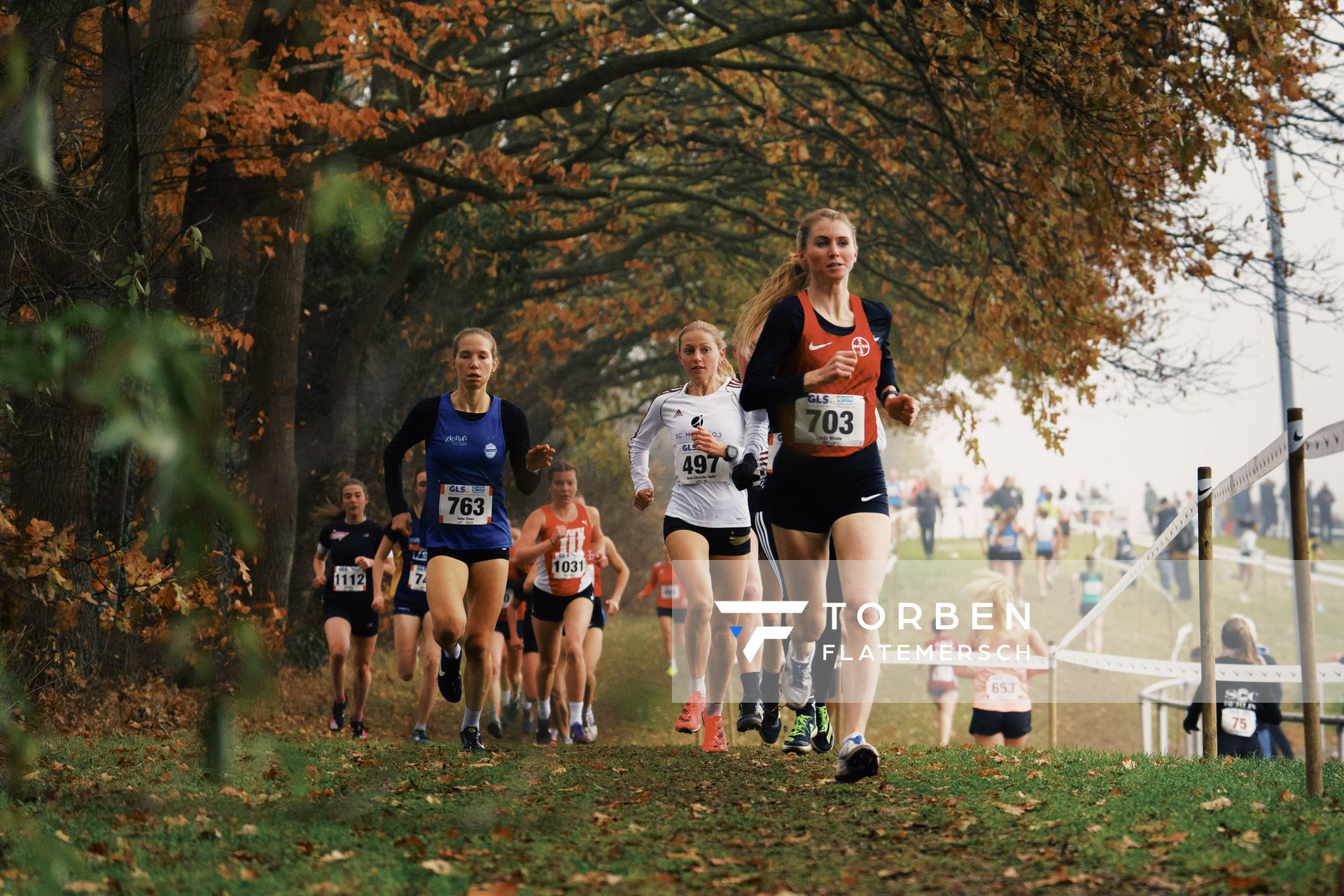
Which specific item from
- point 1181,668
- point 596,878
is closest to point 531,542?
point 1181,668

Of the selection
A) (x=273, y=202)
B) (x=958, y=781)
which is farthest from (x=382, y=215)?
(x=273, y=202)

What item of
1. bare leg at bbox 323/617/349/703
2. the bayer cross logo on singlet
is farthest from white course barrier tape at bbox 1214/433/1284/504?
bare leg at bbox 323/617/349/703

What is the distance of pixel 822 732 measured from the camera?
812 centimetres

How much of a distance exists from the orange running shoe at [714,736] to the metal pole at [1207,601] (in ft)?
9.05

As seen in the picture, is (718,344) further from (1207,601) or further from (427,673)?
(427,673)

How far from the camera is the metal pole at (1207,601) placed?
24.9ft

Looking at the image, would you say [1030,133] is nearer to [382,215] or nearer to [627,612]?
[382,215]

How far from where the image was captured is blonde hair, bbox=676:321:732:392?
8930mm

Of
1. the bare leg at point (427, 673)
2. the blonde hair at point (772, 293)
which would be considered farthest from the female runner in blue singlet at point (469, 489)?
the bare leg at point (427, 673)

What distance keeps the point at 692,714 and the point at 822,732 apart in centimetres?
78

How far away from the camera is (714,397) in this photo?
8.91m

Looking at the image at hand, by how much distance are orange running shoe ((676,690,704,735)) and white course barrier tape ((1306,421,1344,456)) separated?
3.63 meters

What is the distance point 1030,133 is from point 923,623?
656 inches

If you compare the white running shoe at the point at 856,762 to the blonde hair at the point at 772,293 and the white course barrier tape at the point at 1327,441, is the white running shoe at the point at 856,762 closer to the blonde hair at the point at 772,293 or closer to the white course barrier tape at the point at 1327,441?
the white course barrier tape at the point at 1327,441
